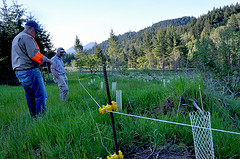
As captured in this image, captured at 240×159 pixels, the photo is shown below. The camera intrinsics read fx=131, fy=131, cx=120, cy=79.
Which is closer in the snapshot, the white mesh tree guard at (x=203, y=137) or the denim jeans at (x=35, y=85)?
the white mesh tree guard at (x=203, y=137)

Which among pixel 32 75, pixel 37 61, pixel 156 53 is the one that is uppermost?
pixel 156 53

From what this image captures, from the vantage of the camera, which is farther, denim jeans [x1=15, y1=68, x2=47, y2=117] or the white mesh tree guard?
denim jeans [x1=15, y1=68, x2=47, y2=117]

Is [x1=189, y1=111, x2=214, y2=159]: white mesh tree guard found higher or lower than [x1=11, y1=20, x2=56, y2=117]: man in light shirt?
lower

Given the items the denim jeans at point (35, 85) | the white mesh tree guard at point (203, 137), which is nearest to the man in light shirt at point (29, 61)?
the denim jeans at point (35, 85)

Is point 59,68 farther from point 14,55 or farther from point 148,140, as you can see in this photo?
point 148,140

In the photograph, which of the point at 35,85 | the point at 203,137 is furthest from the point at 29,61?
the point at 203,137

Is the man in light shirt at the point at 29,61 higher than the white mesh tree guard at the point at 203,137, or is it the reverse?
the man in light shirt at the point at 29,61

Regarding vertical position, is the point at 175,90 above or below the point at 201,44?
below

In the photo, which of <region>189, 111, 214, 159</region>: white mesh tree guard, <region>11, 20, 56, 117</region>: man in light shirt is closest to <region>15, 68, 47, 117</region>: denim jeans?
<region>11, 20, 56, 117</region>: man in light shirt

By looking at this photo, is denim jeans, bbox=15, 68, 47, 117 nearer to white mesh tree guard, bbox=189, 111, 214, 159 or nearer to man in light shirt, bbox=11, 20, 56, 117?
man in light shirt, bbox=11, 20, 56, 117

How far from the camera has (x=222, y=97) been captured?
2.27 metres

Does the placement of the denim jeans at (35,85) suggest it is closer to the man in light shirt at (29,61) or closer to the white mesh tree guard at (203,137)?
the man in light shirt at (29,61)

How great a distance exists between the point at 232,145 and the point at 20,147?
2341 mm

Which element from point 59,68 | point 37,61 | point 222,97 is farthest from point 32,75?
point 222,97
